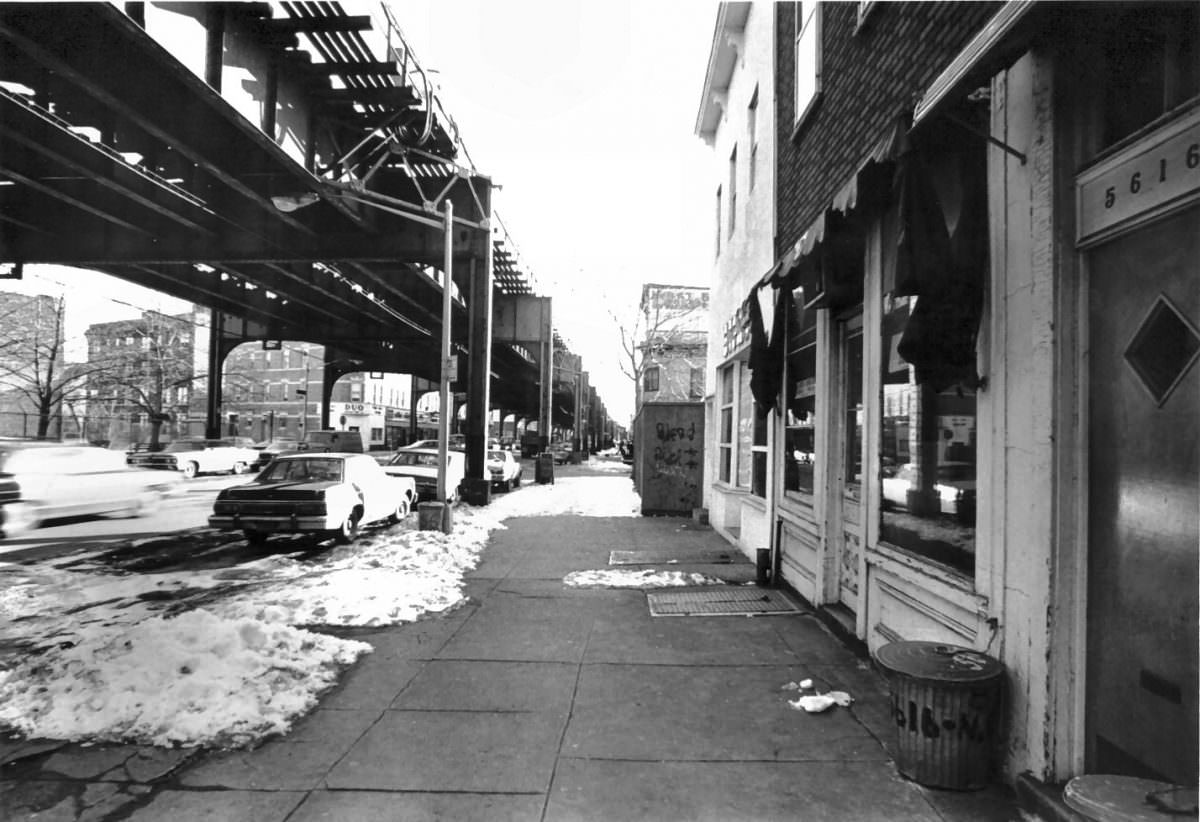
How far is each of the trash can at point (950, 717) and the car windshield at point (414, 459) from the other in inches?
592

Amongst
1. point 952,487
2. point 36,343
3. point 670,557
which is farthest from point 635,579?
point 36,343

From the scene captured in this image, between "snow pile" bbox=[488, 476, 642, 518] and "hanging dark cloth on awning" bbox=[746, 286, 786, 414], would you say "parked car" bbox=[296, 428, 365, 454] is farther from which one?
"hanging dark cloth on awning" bbox=[746, 286, 786, 414]

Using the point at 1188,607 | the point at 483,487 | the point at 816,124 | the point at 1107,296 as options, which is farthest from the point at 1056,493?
the point at 483,487

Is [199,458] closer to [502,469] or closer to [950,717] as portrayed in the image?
[502,469]

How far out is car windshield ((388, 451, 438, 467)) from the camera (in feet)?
56.3

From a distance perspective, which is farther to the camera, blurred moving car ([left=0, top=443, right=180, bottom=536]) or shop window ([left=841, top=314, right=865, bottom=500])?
blurred moving car ([left=0, top=443, right=180, bottom=536])

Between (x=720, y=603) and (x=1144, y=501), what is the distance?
443 centimetres

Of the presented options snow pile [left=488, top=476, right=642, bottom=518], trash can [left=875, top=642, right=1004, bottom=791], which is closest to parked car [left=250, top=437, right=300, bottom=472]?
snow pile [left=488, top=476, right=642, bottom=518]

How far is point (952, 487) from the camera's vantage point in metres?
4.12

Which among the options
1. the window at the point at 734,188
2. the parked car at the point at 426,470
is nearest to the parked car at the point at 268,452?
the parked car at the point at 426,470

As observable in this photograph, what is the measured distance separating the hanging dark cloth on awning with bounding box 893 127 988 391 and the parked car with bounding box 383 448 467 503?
39.8 ft

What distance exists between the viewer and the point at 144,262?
17.0 m

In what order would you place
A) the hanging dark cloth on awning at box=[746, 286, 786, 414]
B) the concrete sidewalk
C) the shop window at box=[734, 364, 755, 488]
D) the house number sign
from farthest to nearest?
→ the shop window at box=[734, 364, 755, 488] < the hanging dark cloth on awning at box=[746, 286, 786, 414] < the concrete sidewalk < the house number sign

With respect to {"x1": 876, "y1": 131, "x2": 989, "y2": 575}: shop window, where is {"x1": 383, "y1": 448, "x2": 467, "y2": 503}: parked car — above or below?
below
